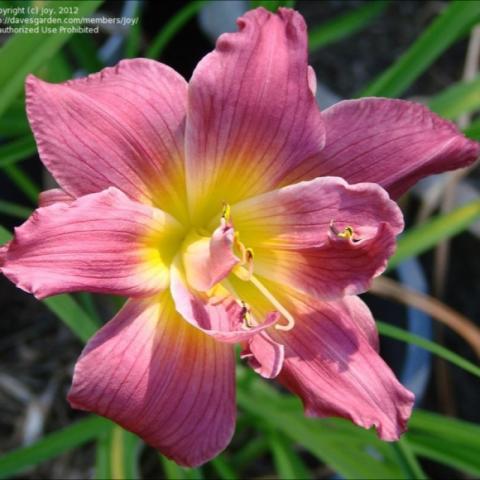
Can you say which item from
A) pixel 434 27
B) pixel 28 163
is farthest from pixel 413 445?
pixel 28 163

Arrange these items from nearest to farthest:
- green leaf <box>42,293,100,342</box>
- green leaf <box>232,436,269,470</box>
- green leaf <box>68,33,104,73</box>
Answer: green leaf <box>42,293,100,342</box>
green leaf <box>68,33,104,73</box>
green leaf <box>232,436,269,470</box>

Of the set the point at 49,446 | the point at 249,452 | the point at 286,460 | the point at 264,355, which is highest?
the point at 264,355

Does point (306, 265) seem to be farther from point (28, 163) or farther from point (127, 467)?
point (28, 163)

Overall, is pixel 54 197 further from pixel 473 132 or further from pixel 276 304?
pixel 473 132

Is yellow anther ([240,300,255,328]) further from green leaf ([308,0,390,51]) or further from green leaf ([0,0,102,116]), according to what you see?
green leaf ([308,0,390,51])

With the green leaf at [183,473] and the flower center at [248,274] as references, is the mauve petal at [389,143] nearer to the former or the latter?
the flower center at [248,274]

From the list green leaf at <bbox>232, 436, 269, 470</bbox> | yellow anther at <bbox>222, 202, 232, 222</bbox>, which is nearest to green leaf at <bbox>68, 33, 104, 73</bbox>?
yellow anther at <bbox>222, 202, 232, 222</bbox>

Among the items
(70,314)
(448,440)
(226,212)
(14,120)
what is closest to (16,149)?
(14,120)

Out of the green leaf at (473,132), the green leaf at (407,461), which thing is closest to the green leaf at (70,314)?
the green leaf at (407,461)
